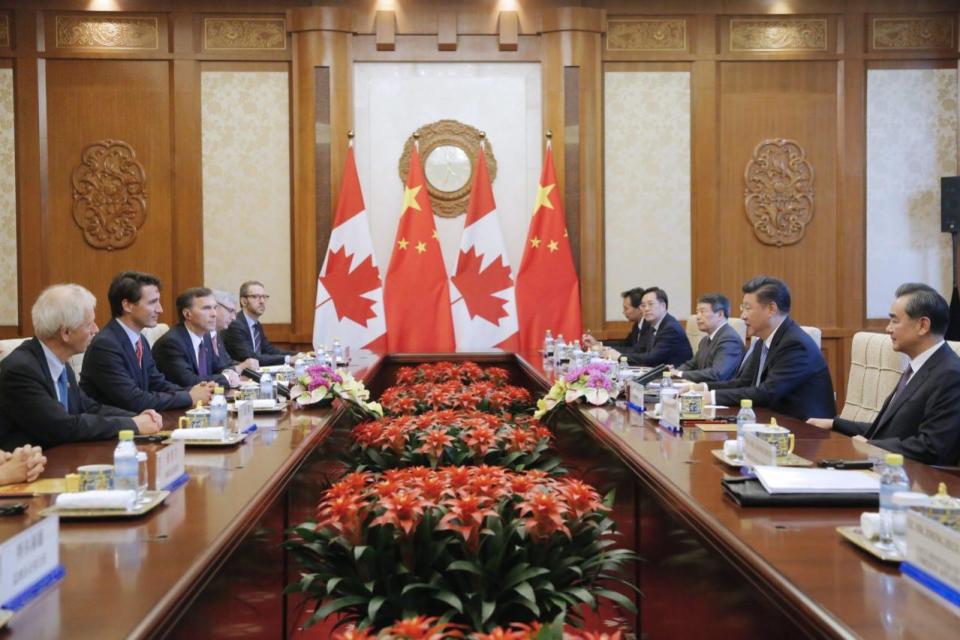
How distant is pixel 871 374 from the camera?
3803 millimetres

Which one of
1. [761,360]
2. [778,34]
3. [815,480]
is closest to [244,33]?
[778,34]

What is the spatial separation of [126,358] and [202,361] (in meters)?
1.06

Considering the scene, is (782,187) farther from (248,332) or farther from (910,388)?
(910,388)

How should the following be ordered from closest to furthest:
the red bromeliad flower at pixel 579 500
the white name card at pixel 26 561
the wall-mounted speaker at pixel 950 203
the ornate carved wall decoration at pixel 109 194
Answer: the white name card at pixel 26 561 < the red bromeliad flower at pixel 579 500 < the wall-mounted speaker at pixel 950 203 < the ornate carved wall decoration at pixel 109 194

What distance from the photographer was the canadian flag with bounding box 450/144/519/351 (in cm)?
728

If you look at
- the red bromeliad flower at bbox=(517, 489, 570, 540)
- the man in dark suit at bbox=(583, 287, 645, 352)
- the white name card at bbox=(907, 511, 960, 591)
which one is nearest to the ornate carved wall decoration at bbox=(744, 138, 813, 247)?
the man in dark suit at bbox=(583, 287, 645, 352)

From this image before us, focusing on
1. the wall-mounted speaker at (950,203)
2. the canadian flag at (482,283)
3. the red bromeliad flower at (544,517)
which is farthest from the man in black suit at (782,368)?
the wall-mounted speaker at (950,203)

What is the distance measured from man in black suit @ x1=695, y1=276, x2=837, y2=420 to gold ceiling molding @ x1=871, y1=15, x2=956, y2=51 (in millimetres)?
4421

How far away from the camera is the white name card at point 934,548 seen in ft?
4.26

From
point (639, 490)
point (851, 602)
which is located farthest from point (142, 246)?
point (851, 602)

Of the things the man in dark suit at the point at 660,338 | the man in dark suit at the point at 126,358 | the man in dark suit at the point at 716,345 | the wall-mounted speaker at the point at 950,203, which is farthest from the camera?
the wall-mounted speaker at the point at 950,203

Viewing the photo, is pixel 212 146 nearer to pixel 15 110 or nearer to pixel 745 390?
pixel 15 110

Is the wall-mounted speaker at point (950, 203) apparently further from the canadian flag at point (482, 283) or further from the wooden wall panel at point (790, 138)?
the canadian flag at point (482, 283)

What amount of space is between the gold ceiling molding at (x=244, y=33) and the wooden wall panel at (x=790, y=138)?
3448 millimetres
